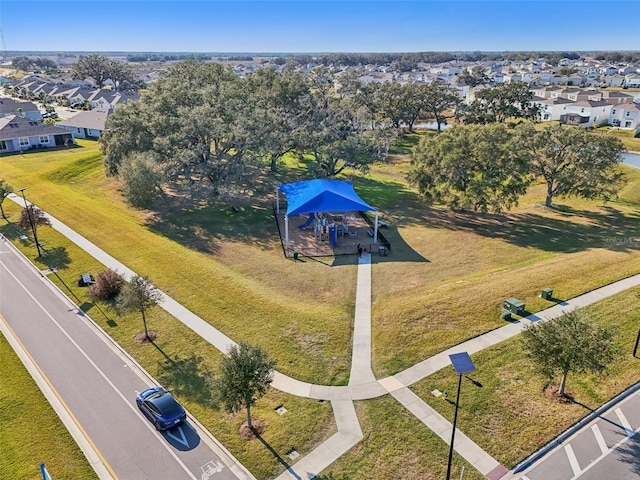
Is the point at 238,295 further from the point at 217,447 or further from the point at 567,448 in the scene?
the point at 567,448

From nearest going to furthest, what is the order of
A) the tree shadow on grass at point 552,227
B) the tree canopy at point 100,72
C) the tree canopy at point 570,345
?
the tree canopy at point 570,345 → the tree shadow on grass at point 552,227 → the tree canopy at point 100,72

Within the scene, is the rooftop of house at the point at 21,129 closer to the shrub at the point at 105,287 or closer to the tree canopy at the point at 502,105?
the shrub at the point at 105,287

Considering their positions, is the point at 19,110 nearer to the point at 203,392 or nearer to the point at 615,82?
the point at 203,392

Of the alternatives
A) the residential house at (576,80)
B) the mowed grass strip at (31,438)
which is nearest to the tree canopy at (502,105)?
the mowed grass strip at (31,438)

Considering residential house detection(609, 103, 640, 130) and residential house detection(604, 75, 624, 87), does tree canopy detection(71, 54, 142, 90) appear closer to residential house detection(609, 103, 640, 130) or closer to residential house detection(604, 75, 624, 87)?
residential house detection(609, 103, 640, 130)

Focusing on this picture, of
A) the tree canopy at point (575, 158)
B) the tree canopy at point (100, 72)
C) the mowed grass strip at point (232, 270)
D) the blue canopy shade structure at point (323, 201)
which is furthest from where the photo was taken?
the tree canopy at point (100, 72)
